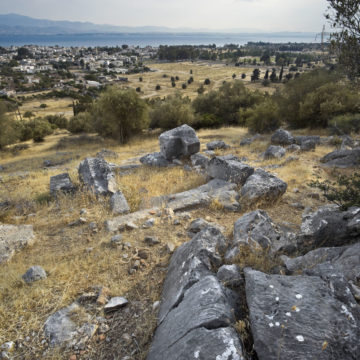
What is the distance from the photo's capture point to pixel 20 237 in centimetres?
612

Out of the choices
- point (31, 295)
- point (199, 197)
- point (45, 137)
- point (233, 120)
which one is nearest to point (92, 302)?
point (31, 295)

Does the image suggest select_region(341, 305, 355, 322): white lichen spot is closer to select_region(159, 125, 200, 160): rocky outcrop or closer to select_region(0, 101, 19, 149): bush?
select_region(159, 125, 200, 160): rocky outcrop

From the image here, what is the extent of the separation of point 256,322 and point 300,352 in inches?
17.8

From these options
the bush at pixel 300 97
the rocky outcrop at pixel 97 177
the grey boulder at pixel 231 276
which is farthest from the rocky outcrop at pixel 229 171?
the bush at pixel 300 97

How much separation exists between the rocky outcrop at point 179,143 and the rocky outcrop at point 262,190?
5399mm

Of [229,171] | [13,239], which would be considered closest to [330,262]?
[229,171]

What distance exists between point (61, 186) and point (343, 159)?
38.9 feet

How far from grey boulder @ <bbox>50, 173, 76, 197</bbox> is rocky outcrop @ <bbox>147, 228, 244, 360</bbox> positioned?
604 centimetres

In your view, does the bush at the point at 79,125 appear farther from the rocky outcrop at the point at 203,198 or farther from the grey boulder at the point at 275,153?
the rocky outcrop at the point at 203,198

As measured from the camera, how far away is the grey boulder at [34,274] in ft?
15.0

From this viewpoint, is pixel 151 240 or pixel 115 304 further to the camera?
pixel 151 240

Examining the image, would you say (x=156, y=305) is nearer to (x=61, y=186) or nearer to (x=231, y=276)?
(x=231, y=276)

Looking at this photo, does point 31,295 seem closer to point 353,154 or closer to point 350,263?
point 350,263

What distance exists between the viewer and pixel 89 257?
5289mm
